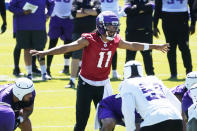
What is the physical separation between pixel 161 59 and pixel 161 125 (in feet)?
33.7

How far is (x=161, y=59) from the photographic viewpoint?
57.9 ft

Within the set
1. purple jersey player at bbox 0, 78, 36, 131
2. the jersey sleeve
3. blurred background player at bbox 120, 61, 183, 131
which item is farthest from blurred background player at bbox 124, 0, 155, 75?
the jersey sleeve

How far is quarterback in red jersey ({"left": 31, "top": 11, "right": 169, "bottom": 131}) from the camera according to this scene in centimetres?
916

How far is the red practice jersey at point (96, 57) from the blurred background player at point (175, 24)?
Result: 4.88m

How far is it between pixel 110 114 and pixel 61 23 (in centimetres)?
686

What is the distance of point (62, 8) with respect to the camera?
14.9 metres

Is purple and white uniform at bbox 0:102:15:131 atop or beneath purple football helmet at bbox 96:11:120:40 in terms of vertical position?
beneath

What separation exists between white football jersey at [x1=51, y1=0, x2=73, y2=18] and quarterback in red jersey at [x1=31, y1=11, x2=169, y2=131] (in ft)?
18.1

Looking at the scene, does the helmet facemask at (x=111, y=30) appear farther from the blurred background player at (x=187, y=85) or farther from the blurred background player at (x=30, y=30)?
the blurred background player at (x=30, y=30)

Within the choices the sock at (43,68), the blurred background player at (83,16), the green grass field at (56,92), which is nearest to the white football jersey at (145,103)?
the green grass field at (56,92)

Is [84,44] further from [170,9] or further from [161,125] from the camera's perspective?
[170,9]

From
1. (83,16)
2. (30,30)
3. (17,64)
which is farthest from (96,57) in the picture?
(17,64)

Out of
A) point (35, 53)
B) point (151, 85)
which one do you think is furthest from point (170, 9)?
point (151, 85)

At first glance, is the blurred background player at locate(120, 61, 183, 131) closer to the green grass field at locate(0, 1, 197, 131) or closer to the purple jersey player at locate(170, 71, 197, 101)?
the purple jersey player at locate(170, 71, 197, 101)
